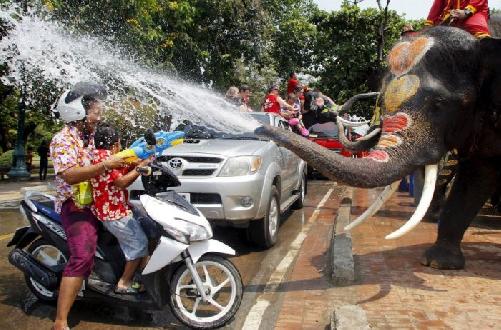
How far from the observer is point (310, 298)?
5332 millimetres

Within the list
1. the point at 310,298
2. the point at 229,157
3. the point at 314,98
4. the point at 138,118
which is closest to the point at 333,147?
the point at 314,98

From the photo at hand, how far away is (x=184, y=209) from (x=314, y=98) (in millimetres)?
10436

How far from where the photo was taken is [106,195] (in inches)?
182

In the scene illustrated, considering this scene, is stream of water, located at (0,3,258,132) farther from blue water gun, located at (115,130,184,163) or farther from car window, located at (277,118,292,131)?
blue water gun, located at (115,130,184,163)

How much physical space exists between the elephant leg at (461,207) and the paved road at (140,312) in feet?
5.65

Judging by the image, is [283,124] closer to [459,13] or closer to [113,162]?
[459,13]

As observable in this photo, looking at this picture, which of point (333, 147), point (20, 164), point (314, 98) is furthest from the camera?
point (20, 164)

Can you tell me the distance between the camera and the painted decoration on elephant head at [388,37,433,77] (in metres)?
5.30

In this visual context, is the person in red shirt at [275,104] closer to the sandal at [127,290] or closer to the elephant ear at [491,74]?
the elephant ear at [491,74]

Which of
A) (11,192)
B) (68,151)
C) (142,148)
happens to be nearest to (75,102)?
(68,151)

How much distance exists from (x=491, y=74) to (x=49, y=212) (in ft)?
14.0

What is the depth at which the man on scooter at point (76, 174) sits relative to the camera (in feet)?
13.7

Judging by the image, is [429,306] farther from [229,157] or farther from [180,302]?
[229,157]

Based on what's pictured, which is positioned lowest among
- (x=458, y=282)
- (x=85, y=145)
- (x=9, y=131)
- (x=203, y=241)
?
(x=9, y=131)
